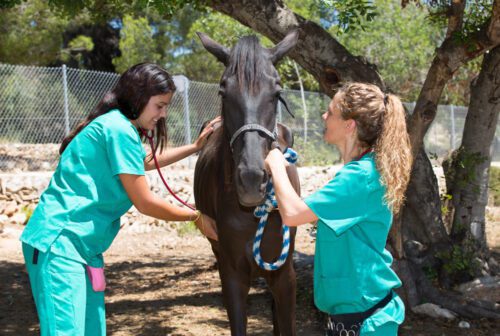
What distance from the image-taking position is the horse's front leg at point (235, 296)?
12.8 ft

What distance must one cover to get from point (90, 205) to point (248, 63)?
4.08 feet

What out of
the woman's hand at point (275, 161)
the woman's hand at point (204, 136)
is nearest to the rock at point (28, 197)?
the woman's hand at point (204, 136)

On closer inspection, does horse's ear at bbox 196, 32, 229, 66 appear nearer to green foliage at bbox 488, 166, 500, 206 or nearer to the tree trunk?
the tree trunk

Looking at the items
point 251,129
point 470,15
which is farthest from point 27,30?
point 251,129

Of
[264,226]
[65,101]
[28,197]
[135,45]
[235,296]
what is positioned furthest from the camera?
[135,45]

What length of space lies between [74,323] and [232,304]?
52.7 inches

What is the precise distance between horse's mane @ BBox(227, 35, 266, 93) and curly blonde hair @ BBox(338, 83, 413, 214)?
34.7 inches

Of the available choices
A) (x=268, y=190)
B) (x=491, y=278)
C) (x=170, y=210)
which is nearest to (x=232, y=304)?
(x=268, y=190)

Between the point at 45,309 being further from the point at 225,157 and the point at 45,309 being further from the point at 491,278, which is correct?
the point at 491,278

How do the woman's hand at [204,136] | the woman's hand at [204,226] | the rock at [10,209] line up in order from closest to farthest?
the woman's hand at [204,226], the woman's hand at [204,136], the rock at [10,209]

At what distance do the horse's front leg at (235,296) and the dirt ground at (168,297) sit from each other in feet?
5.36

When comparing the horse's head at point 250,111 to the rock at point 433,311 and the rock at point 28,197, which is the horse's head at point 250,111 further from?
the rock at point 28,197

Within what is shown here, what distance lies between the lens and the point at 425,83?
18.4 feet

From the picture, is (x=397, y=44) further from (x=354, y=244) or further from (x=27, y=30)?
(x=354, y=244)
